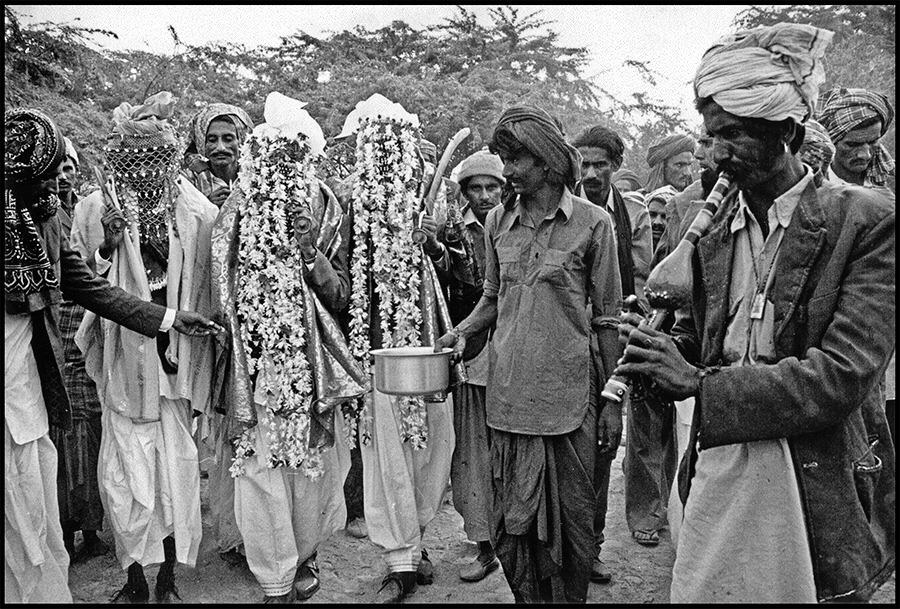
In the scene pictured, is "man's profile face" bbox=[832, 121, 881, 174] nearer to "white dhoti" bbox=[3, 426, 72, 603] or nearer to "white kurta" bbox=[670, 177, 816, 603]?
"white kurta" bbox=[670, 177, 816, 603]

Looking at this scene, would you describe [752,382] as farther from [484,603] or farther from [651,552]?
[651,552]

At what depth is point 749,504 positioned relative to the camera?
7.39 ft

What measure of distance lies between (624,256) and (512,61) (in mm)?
12373

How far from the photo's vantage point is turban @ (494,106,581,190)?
357 centimetres

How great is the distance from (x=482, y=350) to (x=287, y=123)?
6.18 ft

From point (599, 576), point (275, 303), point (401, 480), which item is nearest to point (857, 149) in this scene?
point (599, 576)

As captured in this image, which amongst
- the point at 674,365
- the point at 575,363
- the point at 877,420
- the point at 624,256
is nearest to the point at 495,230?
the point at 575,363

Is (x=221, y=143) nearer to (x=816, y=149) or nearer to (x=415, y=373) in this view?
(x=415, y=373)

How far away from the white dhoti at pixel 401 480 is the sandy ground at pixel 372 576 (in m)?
0.34

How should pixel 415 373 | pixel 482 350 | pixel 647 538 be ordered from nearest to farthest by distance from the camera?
pixel 415 373, pixel 482 350, pixel 647 538

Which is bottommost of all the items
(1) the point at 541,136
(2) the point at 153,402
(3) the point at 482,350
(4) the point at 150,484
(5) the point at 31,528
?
(4) the point at 150,484

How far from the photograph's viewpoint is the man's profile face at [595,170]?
534 centimetres

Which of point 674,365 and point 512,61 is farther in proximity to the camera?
point 512,61

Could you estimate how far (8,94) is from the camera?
305 inches
